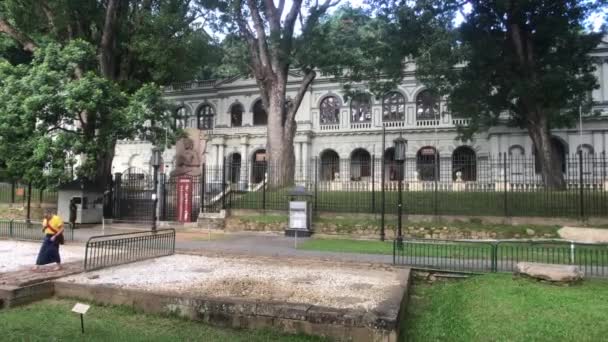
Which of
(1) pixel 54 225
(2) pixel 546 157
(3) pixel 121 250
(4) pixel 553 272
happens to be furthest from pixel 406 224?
(1) pixel 54 225

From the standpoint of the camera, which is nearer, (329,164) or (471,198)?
(471,198)

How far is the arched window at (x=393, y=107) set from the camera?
39219mm

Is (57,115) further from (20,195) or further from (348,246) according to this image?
(348,246)

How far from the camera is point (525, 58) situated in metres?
21.6

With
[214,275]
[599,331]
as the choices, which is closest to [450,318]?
[599,331]

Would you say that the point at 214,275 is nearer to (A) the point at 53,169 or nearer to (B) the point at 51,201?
(A) the point at 53,169

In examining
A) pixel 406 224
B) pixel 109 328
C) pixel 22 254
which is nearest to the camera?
pixel 109 328

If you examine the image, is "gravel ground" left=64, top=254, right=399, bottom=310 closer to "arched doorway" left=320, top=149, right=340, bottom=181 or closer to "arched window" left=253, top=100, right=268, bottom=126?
"arched doorway" left=320, top=149, right=340, bottom=181

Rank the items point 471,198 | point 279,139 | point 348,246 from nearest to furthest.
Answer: point 348,246
point 471,198
point 279,139

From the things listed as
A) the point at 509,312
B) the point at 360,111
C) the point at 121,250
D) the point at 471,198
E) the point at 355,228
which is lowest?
the point at 509,312

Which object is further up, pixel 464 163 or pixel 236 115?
pixel 236 115

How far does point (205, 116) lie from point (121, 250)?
35236 mm

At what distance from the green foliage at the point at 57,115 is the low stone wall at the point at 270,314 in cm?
1286

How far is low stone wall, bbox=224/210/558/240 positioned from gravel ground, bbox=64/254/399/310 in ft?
21.9
